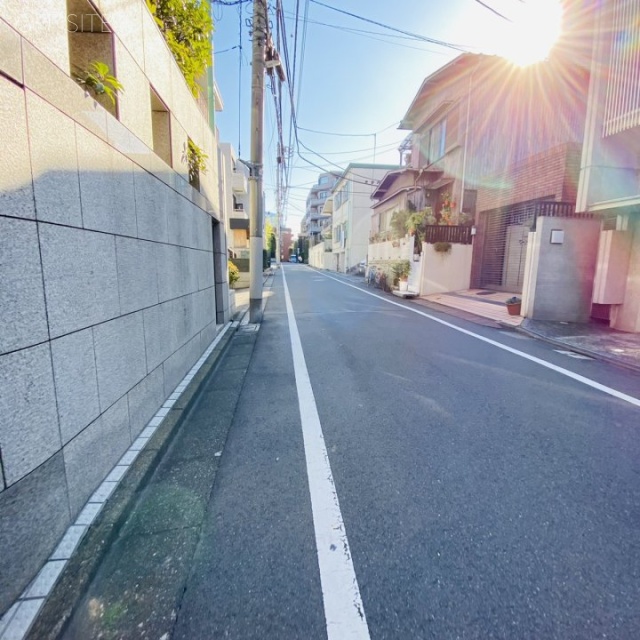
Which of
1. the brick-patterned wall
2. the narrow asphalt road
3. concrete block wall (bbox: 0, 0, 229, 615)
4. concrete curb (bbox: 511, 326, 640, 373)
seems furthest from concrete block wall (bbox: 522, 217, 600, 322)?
concrete block wall (bbox: 0, 0, 229, 615)

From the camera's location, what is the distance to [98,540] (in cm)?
173

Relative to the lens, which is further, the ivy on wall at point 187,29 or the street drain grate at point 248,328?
the street drain grate at point 248,328

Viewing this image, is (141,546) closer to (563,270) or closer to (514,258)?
(563,270)

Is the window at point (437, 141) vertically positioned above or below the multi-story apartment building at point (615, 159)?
above

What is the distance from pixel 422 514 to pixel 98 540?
1.77m

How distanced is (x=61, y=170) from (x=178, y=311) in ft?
6.96

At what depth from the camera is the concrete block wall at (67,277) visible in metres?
1.44

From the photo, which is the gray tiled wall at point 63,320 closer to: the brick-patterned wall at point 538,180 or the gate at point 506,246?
the brick-patterned wall at point 538,180

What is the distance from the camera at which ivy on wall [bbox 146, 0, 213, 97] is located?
3.71 meters

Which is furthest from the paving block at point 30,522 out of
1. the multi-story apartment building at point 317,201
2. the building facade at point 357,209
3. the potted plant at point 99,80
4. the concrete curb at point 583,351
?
the multi-story apartment building at point 317,201

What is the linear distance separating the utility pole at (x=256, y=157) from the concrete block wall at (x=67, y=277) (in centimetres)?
432

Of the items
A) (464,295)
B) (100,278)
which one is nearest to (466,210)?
(464,295)

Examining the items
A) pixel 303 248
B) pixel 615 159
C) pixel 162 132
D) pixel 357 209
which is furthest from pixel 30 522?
pixel 303 248

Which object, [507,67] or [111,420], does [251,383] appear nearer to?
[111,420]
